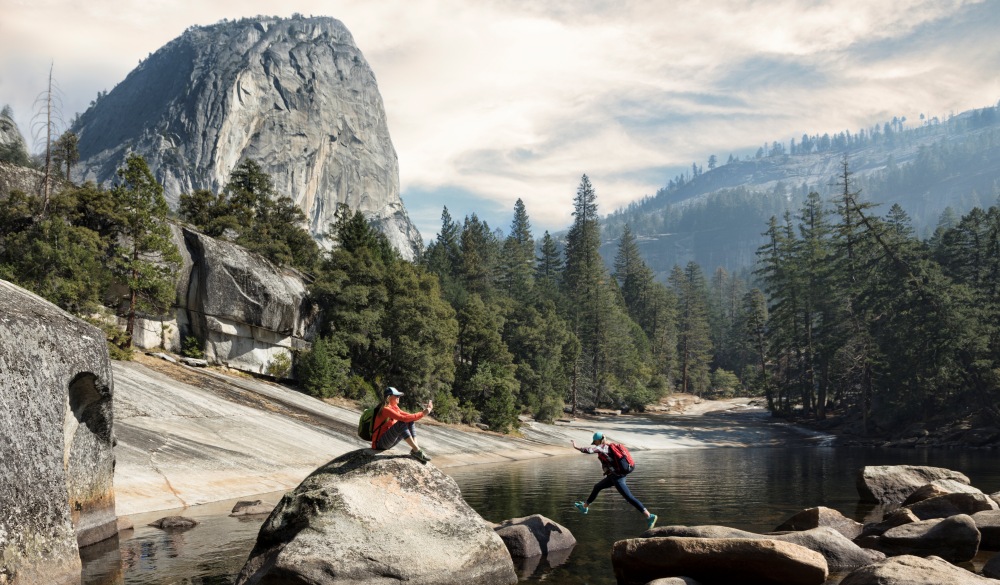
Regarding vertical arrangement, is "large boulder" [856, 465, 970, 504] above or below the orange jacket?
below

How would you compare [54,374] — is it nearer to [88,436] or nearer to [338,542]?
[88,436]

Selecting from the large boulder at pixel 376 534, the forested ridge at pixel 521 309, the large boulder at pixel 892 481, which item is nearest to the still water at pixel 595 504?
the large boulder at pixel 892 481

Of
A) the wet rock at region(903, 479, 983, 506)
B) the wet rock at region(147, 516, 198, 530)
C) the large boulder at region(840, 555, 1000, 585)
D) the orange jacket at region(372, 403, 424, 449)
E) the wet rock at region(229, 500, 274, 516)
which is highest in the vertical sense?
the orange jacket at region(372, 403, 424, 449)

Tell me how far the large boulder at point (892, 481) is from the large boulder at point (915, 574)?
1396 cm

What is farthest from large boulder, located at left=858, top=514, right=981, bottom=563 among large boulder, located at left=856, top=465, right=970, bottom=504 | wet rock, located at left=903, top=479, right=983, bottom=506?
large boulder, located at left=856, top=465, right=970, bottom=504

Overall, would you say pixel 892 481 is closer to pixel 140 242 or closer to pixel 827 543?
pixel 827 543

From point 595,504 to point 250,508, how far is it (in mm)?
11110

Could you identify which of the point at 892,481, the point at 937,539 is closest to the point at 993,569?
the point at 937,539

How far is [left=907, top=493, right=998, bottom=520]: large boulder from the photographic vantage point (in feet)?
55.7

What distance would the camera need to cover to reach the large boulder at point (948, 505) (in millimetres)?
16969

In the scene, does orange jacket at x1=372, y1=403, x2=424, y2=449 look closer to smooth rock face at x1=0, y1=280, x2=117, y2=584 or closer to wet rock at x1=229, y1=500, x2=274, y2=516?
smooth rock face at x1=0, y1=280, x2=117, y2=584

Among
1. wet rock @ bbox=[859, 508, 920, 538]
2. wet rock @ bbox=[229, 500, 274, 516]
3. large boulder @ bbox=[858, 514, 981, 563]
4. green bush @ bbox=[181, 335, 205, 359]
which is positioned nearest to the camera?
large boulder @ bbox=[858, 514, 981, 563]

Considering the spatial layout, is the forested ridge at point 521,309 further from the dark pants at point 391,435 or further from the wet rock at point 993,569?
the wet rock at point 993,569

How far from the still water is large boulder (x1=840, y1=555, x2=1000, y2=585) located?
6.69 feet
